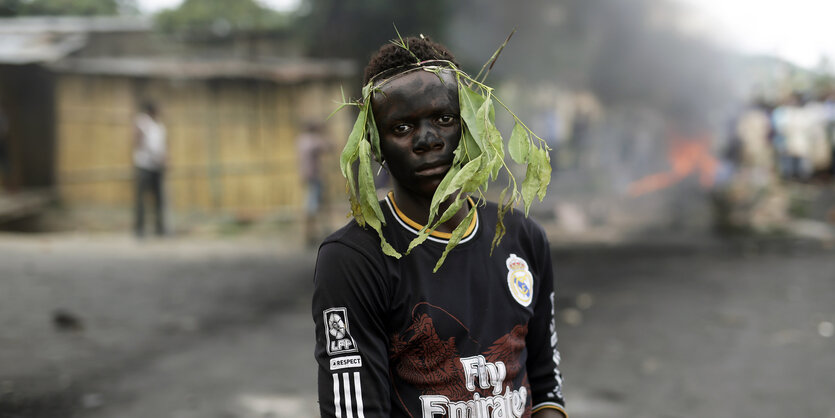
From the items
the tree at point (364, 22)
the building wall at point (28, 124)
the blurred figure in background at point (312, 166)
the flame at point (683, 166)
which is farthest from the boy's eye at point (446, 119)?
the flame at point (683, 166)

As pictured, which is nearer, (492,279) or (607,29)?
(492,279)

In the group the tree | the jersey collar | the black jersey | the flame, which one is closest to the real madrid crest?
the black jersey

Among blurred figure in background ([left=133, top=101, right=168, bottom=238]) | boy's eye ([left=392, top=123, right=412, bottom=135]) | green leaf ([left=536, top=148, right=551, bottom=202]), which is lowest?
green leaf ([left=536, top=148, right=551, bottom=202])

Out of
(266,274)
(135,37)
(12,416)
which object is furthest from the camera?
(135,37)

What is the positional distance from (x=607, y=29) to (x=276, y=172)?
1254 cm

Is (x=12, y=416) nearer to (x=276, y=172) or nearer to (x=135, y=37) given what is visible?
(x=276, y=172)

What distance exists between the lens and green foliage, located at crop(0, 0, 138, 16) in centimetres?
2217

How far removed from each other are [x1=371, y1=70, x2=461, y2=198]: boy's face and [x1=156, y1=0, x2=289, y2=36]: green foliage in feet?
59.5

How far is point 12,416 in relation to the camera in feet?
13.5

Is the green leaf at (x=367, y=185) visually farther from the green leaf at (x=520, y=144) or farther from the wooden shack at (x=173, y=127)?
the wooden shack at (x=173, y=127)

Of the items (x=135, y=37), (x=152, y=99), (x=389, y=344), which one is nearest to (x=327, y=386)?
(x=389, y=344)

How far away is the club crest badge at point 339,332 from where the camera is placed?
1.59 meters

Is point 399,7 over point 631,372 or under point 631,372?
over

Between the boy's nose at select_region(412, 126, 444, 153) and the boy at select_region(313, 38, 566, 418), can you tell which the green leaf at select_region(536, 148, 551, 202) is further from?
the boy's nose at select_region(412, 126, 444, 153)
